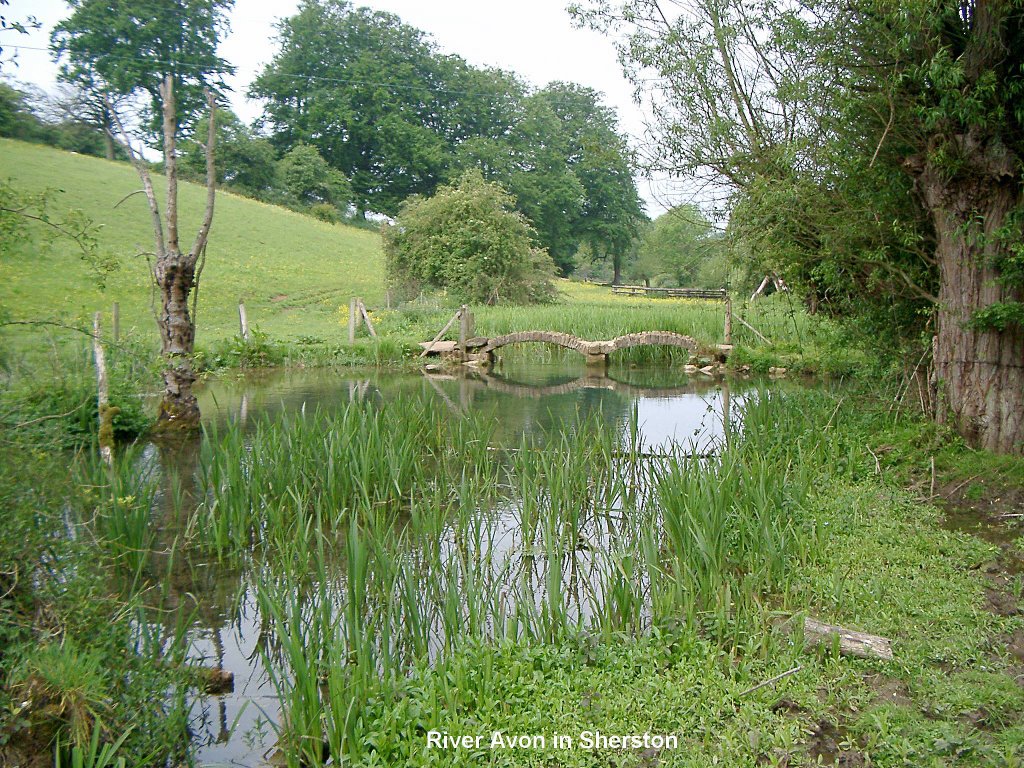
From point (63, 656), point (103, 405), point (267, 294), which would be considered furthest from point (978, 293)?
point (267, 294)

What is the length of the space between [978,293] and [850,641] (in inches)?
169

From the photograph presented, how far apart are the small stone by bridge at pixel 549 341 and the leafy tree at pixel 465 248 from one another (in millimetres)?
7947

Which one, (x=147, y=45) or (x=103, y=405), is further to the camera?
(x=147, y=45)

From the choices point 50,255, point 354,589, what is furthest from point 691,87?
point 50,255

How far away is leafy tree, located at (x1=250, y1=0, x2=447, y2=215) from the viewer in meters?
54.8

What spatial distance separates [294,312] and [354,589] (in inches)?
953

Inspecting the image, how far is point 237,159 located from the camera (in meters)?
46.9

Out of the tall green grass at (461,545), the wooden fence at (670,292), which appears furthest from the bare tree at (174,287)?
the wooden fence at (670,292)

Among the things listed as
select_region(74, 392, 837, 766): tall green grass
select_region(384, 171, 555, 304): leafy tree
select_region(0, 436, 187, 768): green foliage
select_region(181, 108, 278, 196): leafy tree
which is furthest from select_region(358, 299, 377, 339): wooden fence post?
select_region(181, 108, 278, 196): leafy tree

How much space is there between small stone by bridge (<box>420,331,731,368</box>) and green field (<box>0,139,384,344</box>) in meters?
4.17

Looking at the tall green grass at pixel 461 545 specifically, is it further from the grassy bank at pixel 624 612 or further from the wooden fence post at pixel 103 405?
the wooden fence post at pixel 103 405

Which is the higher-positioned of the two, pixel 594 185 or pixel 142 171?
pixel 594 185

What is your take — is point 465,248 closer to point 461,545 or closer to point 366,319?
point 366,319

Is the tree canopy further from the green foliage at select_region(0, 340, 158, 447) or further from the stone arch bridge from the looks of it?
the green foliage at select_region(0, 340, 158, 447)
